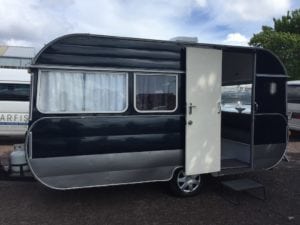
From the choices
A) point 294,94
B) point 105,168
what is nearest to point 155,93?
point 105,168

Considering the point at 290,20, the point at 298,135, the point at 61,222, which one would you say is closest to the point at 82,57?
the point at 61,222

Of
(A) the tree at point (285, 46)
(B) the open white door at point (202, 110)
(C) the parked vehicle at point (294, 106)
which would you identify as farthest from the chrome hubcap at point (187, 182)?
(A) the tree at point (285, 46)

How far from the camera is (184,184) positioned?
5.94 m

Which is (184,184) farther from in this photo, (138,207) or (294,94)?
(294,94)

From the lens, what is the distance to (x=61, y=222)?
498 cm

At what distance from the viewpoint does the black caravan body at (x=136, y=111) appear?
499cm

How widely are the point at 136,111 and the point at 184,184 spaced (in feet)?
4.93

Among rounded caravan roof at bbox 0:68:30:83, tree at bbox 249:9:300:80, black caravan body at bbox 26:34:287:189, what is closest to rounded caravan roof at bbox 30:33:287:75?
black caravan body at bbox 26:34:287:189

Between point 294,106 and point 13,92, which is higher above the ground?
point 13,92

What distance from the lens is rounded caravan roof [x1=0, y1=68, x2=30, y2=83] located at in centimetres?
1045

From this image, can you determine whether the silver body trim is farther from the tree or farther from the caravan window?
the tree

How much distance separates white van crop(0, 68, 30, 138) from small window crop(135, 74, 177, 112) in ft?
19.6

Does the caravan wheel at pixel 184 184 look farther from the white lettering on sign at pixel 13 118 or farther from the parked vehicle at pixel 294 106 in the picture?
the parked vehicle at pixel 294 106

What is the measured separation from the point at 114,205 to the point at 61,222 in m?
0.95
